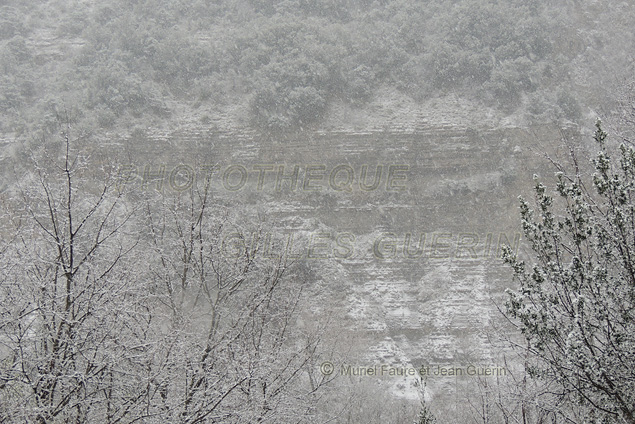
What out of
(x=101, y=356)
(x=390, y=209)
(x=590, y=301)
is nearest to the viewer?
(x=590, y=301)

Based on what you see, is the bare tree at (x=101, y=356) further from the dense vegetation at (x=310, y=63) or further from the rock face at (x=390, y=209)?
the dense vegetation at (x=310, y=63)

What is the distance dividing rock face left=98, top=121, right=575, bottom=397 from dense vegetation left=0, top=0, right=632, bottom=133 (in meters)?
1.66

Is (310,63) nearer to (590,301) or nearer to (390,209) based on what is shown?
(390,209)

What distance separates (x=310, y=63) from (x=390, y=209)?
6.88 meters

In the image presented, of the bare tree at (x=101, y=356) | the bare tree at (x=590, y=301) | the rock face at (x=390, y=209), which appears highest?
the bare tree at (x=590, y=301)

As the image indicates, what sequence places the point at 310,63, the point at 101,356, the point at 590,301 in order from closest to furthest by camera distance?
the point at 590,301 < the point at 101,356 < the point at 310,63

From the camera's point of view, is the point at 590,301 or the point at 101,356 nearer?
the point at 590,301

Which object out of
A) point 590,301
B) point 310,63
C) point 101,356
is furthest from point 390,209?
point 101,356

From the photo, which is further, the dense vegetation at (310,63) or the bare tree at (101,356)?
the dense vegetation at (310,63)

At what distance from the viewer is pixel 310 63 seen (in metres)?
19.7

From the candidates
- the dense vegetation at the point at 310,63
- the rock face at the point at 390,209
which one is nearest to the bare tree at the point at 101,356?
the rock face at the point at 390,209

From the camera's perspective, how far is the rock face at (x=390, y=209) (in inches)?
606

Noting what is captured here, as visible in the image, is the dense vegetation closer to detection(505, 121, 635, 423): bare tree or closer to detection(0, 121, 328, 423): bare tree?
detection(0, 121, 328, 423): bare tree

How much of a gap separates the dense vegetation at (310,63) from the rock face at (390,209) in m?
1.66
